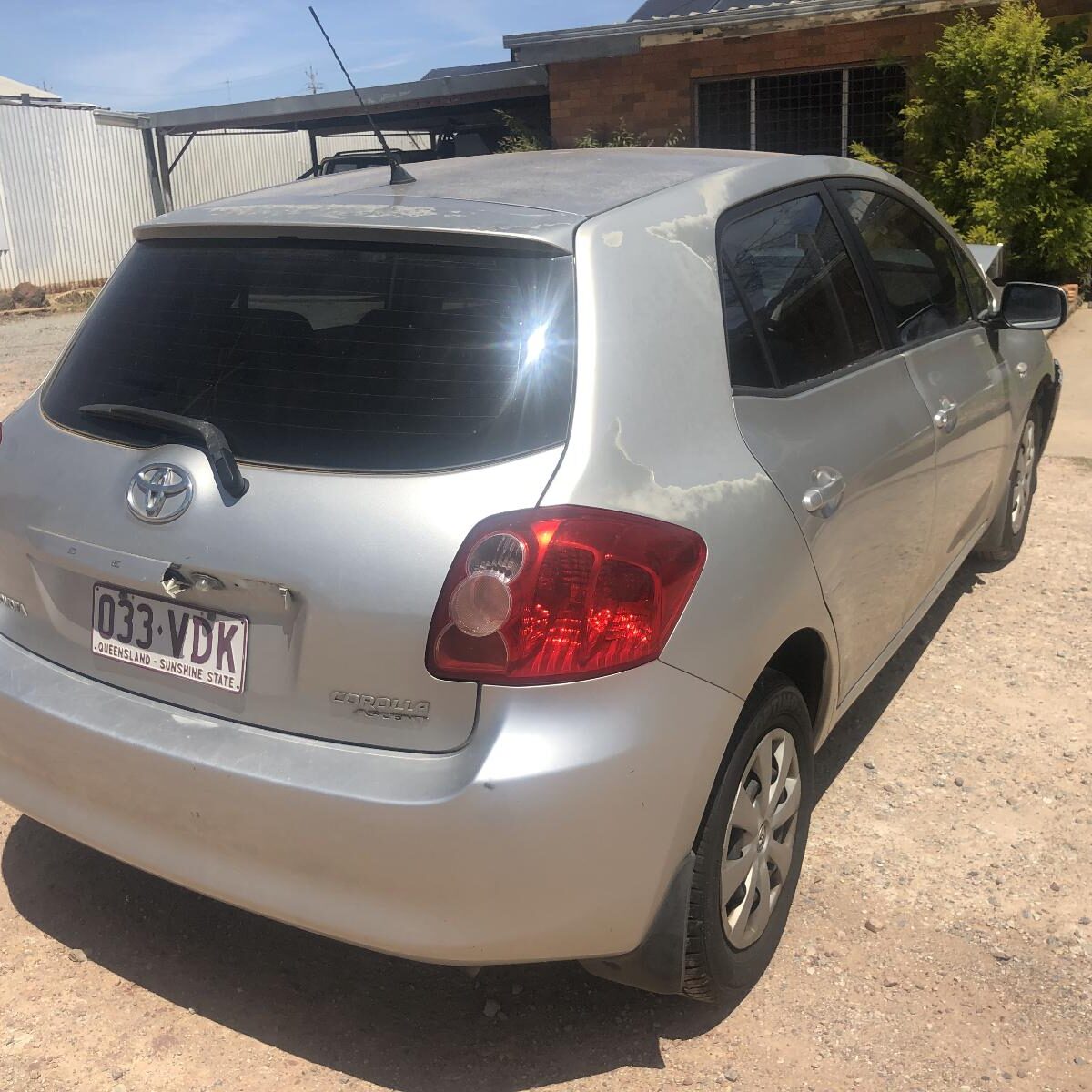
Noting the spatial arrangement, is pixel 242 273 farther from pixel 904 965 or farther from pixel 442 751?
pixel 904 965

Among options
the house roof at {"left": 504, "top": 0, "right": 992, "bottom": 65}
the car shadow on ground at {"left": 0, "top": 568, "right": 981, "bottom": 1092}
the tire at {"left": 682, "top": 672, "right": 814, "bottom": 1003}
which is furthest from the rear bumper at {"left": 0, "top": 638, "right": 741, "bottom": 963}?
the house roof at {"left": 504, "top": 0, "right": 992, "bottom": 65}

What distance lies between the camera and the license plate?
2.11m

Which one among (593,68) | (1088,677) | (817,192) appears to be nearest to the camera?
(817,192)

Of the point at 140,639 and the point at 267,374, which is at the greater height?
the point at 267,374

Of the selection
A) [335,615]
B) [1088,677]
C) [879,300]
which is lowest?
[1088,677]

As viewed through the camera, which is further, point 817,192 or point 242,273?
point 817,192

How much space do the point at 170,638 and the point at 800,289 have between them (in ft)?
5.54

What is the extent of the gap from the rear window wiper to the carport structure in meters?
14.8

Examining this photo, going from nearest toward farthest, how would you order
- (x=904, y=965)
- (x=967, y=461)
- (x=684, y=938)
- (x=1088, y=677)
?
(x=684, y=938) < (x=904, y=965) < (x=967, y=461) < (x=1088, y=677)

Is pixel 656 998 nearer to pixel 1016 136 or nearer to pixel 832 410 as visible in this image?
pixel 832 410

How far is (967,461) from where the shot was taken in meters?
3.76

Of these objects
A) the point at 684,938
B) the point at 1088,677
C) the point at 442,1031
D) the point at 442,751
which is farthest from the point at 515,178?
the point at 1088,677

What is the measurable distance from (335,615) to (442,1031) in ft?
3.37

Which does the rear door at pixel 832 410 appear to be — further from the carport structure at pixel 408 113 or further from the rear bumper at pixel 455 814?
the carport structure at pixel 408 113
